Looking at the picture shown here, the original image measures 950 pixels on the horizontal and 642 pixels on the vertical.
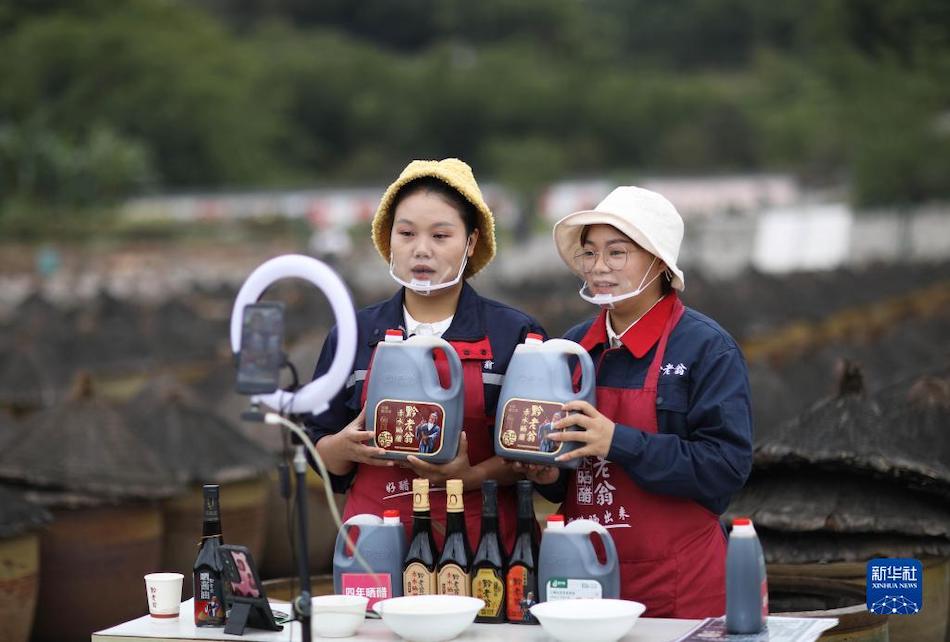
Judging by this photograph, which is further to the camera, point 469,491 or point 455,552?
point 469,491

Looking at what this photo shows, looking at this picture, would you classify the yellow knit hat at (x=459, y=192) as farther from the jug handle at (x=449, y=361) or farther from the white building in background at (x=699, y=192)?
the white building in background at (x=699, y=192)

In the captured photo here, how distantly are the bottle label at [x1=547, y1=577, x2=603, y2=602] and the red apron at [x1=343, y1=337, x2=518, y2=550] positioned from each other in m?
0.42

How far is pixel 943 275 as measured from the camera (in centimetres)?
3002

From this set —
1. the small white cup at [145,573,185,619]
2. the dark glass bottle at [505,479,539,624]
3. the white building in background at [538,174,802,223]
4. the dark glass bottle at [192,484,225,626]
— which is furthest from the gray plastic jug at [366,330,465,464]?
the white building in background at [538,174,802,223]

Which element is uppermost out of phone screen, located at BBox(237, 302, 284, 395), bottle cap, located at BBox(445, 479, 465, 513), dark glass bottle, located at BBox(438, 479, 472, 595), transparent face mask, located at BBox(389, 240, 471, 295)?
transparent face mask, located at BBox(389, 240, 471, 295)

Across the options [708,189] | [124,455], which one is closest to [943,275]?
[124,455]

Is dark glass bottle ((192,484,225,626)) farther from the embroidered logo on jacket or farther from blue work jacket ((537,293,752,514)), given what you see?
the embroidered logo on jacket

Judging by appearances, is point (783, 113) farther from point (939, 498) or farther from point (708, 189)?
point (939, 498)

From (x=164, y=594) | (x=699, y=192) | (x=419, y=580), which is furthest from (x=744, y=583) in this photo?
(x=699, y=192)

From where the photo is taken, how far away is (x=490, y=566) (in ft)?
12.8

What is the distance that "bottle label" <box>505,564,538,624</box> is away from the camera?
152 inches

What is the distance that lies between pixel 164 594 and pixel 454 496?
82cm

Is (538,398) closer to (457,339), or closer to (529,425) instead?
(529,425)

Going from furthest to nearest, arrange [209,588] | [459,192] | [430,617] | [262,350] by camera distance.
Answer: [459,192] → [209,588] → [430,617] → [262,350]
